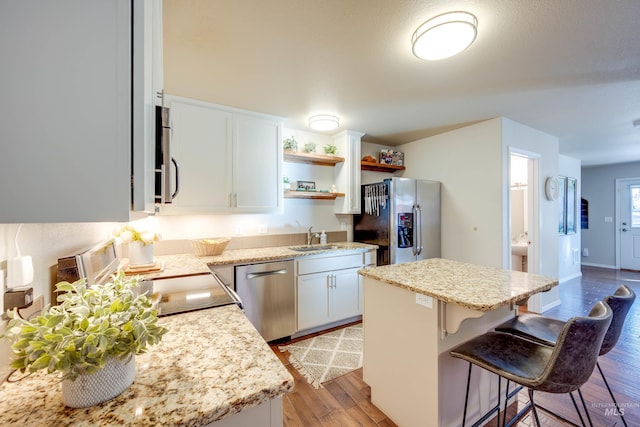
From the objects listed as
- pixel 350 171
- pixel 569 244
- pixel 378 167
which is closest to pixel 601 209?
pixel 569 244

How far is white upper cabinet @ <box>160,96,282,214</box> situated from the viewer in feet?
8.01

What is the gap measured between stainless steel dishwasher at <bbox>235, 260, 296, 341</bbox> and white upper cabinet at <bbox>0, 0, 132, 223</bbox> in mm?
1898

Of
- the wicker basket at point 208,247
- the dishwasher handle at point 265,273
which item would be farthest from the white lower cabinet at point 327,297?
the wicker basket at point 208,247

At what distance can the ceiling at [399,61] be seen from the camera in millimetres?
1396

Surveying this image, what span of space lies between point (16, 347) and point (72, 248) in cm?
85

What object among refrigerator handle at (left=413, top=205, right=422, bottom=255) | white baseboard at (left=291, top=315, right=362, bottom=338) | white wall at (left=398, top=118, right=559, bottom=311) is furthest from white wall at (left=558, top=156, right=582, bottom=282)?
white baseboard at (left=291, top=315, right=362, bottom=338)

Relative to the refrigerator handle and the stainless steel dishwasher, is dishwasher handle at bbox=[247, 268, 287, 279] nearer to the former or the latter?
the stainless steel dishwasher

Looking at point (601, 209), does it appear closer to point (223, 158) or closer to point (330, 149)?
point (330, 149)

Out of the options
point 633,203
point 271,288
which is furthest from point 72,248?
point 633,203

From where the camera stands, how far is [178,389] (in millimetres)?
623

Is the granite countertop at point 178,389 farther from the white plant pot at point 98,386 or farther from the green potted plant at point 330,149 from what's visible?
the green potted plant at point 330,149

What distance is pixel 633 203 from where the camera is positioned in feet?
18.2

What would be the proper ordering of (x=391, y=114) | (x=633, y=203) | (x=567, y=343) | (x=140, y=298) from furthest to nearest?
(x=633, y=203), (x=391, y=114), (x=567, y=343), (x=140, y=298)

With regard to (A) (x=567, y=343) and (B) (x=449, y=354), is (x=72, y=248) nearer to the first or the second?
(B) (x=449, y=354)
